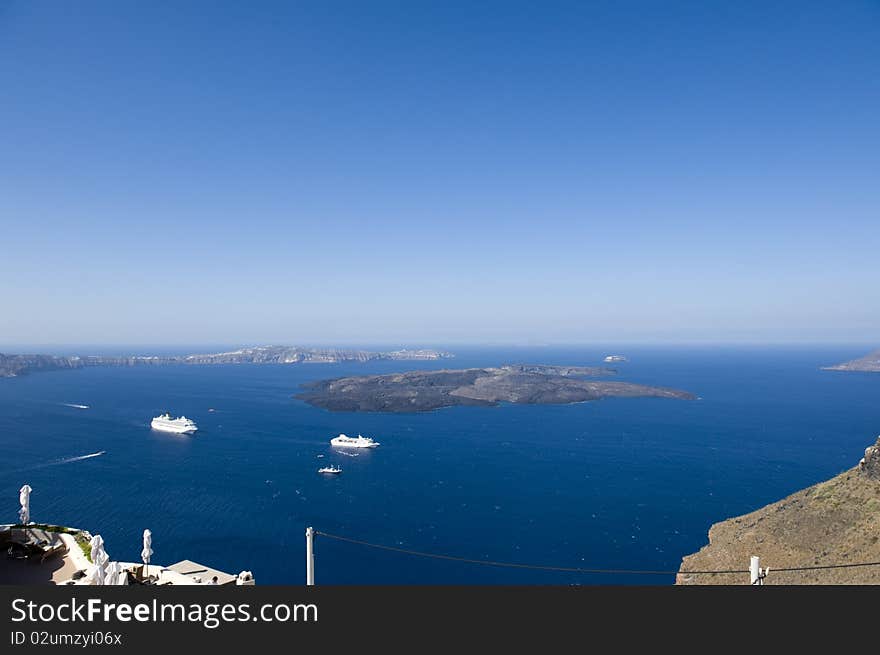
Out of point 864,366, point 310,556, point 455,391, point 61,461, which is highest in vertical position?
point 310,556

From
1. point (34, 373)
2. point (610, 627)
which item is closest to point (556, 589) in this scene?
point (610, 627)

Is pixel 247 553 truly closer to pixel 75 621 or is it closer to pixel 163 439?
pixel 75 621

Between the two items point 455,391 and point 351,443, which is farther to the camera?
point 455,391

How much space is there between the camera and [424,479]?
50031 mm

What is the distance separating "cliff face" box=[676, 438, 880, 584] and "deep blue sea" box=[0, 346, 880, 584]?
1565 mm

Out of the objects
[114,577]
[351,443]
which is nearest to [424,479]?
[351,443]

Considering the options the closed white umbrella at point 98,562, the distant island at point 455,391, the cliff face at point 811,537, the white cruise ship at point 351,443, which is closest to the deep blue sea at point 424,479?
the cliff face at point 811,537

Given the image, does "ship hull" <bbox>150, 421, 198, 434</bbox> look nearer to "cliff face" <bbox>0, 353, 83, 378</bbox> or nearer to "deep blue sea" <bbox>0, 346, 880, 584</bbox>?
"deep blue sea" <bbox>0, 346, 880, 584</bbox>

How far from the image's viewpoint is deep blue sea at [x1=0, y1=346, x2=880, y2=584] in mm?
32094

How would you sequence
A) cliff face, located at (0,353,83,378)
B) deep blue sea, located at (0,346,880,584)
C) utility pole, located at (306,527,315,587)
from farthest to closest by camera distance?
cliff face, located at (0,353,83,378) < deep blue sea, located at (0,346,880,584) < utility pole, located at (306,527,315,587)

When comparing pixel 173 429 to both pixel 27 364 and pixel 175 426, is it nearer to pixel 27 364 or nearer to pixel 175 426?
pixel 175 426

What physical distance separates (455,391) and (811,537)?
94.9 meters

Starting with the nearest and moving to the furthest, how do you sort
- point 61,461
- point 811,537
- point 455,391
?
point 811,537 < point 61,461 < point 455,391

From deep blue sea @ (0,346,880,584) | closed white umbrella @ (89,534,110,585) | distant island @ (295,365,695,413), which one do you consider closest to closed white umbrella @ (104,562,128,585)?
closed white umbrella @ (89,534,110,585)
